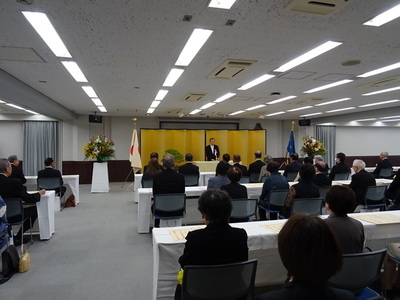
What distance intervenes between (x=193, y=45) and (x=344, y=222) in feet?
8.77

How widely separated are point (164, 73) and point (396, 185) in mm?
4010

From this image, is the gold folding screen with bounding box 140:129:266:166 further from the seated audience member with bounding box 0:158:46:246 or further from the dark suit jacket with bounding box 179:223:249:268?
the dark suit jacket with bounding box 179:223:249:268

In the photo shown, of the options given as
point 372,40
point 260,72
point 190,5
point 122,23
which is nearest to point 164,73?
point 260,72

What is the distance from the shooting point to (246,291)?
5.89 feet

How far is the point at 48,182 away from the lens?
6.02m

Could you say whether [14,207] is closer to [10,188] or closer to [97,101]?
[10,188]

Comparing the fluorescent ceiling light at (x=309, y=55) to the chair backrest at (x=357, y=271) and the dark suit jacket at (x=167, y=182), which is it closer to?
the dark suit jacket at (x=167, y=182)

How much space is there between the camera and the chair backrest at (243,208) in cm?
359

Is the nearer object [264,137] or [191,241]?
[191,241]

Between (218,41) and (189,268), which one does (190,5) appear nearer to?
(218,41)

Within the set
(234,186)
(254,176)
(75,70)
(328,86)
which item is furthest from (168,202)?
(328,86)

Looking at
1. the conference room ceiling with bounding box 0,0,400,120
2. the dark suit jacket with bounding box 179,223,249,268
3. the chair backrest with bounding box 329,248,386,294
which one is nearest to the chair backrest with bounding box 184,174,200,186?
the conference room ceiling with bounding box 0,0,400,120

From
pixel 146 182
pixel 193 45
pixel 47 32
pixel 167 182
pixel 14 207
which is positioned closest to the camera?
pixel 47 32

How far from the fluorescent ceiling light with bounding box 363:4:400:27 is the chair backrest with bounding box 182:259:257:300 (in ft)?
8.61
